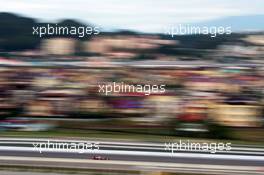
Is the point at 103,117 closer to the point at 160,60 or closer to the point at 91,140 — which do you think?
the point at 91,140

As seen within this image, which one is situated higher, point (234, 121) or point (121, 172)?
point (234, 121)

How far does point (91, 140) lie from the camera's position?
28.5 feet

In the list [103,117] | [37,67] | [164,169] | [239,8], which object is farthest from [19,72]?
[239,8]

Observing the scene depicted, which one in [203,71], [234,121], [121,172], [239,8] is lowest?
[121,172]

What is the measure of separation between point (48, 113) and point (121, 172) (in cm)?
103
